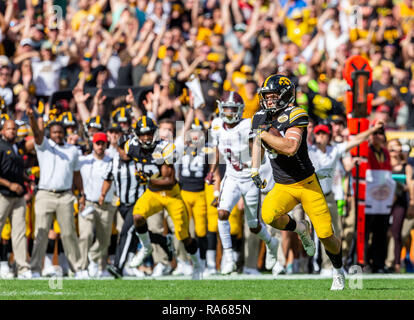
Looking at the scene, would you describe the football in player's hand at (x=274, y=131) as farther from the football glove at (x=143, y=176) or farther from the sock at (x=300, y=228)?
the football glove at (x=143, y=176)

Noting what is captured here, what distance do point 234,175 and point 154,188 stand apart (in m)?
1.08

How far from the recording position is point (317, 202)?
9.44 metres

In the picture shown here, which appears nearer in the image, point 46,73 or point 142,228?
point 142,228

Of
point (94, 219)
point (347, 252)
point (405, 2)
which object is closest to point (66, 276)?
point (94, 219)

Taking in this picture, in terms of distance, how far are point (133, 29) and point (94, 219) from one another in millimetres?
5445

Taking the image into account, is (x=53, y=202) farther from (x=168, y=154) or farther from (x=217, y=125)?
(x=217, y=125)

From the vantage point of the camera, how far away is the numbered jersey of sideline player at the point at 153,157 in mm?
11484

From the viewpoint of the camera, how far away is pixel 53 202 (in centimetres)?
1261

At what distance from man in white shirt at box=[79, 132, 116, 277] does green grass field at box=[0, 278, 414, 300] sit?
176 cm

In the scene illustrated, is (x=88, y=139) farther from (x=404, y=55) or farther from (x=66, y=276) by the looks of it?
(x=404, y=55)

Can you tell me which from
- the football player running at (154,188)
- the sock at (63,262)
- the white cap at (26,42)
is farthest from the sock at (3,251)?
the white cap at (26,42)

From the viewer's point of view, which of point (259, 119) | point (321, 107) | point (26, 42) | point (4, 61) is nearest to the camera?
point (259, 119)

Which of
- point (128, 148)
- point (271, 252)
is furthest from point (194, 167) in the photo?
point (271, 252)

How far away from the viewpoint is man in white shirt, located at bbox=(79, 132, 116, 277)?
13039 mm
